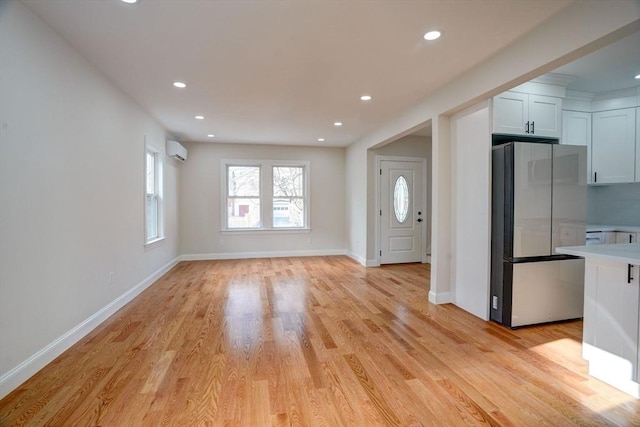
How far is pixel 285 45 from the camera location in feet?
8.33

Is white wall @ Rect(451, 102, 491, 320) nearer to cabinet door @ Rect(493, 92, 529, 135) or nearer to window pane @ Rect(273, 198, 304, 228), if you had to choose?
cabinet door @ Rect(493, 92, 529, 135)

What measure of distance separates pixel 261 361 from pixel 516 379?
186 cm

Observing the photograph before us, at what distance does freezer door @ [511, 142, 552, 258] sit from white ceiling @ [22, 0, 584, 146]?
1081 millimetres

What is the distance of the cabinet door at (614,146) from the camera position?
3.76 meters

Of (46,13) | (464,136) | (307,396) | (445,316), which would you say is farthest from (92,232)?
(464,136)

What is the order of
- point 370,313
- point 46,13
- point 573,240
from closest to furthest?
point 46,13 → point 573,240 → point 370,313

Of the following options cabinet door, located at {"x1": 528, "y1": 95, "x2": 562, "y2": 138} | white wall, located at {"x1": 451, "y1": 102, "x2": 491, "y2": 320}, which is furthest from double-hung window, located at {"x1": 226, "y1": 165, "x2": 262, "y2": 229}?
cabinet door, located at {"x1": 528, "y1": 95, "x2": 562, "y2": 138}

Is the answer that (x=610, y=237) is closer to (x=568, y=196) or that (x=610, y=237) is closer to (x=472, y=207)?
(x=568, y=196)

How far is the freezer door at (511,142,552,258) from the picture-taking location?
2.90 meters

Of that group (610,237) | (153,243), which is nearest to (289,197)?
(153,243)

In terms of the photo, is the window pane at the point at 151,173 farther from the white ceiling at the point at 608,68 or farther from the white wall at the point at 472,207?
the white ceiling at the point at 608,68

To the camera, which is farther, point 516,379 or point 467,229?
point 467,229

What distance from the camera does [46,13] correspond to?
212 cm

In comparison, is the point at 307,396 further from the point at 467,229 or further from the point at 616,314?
the point at 467,229
